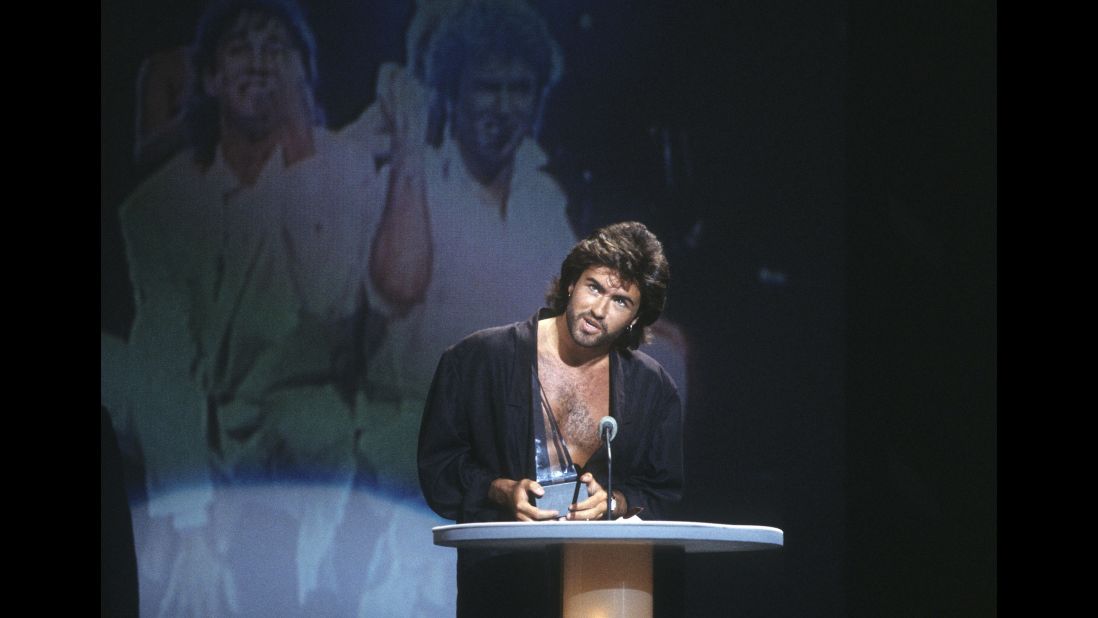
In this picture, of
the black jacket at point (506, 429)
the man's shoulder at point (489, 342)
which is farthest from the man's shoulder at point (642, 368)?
the man's shoulder at point (489, 342)

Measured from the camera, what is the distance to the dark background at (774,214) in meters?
4.40

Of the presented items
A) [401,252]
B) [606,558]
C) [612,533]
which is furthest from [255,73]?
[612,533]

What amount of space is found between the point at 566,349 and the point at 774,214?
92cm

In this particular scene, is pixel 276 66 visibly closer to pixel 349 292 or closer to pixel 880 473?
pixel 349 292

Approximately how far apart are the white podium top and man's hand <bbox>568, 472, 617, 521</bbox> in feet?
1.79

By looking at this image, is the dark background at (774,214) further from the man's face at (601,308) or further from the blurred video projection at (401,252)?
the man's face at (601,308)

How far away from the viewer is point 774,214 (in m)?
4.63

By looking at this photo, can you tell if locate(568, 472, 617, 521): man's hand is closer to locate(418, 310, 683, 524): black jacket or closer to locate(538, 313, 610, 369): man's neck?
locate(418, 310, 683, 524): black jacket

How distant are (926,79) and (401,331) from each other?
1858 mm

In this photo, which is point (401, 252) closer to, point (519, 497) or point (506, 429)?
point (506, 429)

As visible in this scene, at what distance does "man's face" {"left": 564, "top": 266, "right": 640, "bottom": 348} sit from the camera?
4199 millimetres

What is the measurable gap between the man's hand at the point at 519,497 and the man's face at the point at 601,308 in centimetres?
62

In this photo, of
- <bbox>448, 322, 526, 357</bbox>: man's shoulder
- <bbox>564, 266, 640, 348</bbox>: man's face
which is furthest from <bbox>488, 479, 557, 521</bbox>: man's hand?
<bbox>564, 266, 640, 348</bbox>: man's face

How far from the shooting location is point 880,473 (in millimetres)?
4473
